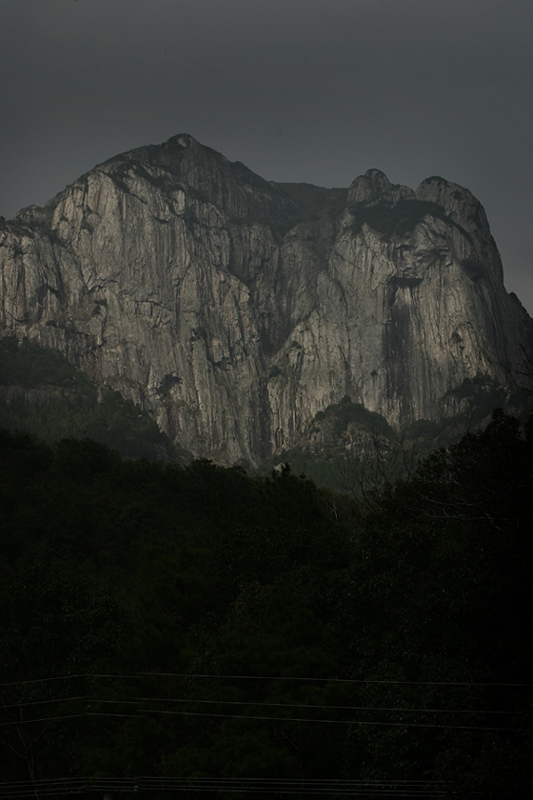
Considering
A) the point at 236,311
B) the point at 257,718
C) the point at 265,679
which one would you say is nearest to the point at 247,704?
the point at 257,718

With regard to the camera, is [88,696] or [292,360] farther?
[292,360]

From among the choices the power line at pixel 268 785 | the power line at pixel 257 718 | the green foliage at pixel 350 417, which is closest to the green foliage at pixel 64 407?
the green foliage at pixel 350 417

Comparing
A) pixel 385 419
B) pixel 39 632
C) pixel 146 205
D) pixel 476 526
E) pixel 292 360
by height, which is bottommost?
pixel 39 632

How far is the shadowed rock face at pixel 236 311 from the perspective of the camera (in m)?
152

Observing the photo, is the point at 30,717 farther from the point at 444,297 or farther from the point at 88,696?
the point at 444,297

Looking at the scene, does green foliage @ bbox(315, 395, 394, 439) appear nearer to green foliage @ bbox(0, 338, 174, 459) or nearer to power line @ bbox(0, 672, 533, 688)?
green foliage @ bbox(0, 338, 174, 459)

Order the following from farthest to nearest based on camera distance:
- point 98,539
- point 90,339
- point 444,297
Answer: point 444,297, point 90,339, point 98,539

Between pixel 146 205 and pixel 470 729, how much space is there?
15688 cm

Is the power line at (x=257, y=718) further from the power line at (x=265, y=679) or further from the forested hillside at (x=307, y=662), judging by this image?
the power line at (x=265, y=679)

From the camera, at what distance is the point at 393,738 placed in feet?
→ 65.4

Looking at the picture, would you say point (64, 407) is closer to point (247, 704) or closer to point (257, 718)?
point (247, 704)

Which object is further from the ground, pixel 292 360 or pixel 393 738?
pixel 292 360

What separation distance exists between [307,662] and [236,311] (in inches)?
5926

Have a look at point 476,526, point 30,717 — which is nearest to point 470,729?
point 476,526
